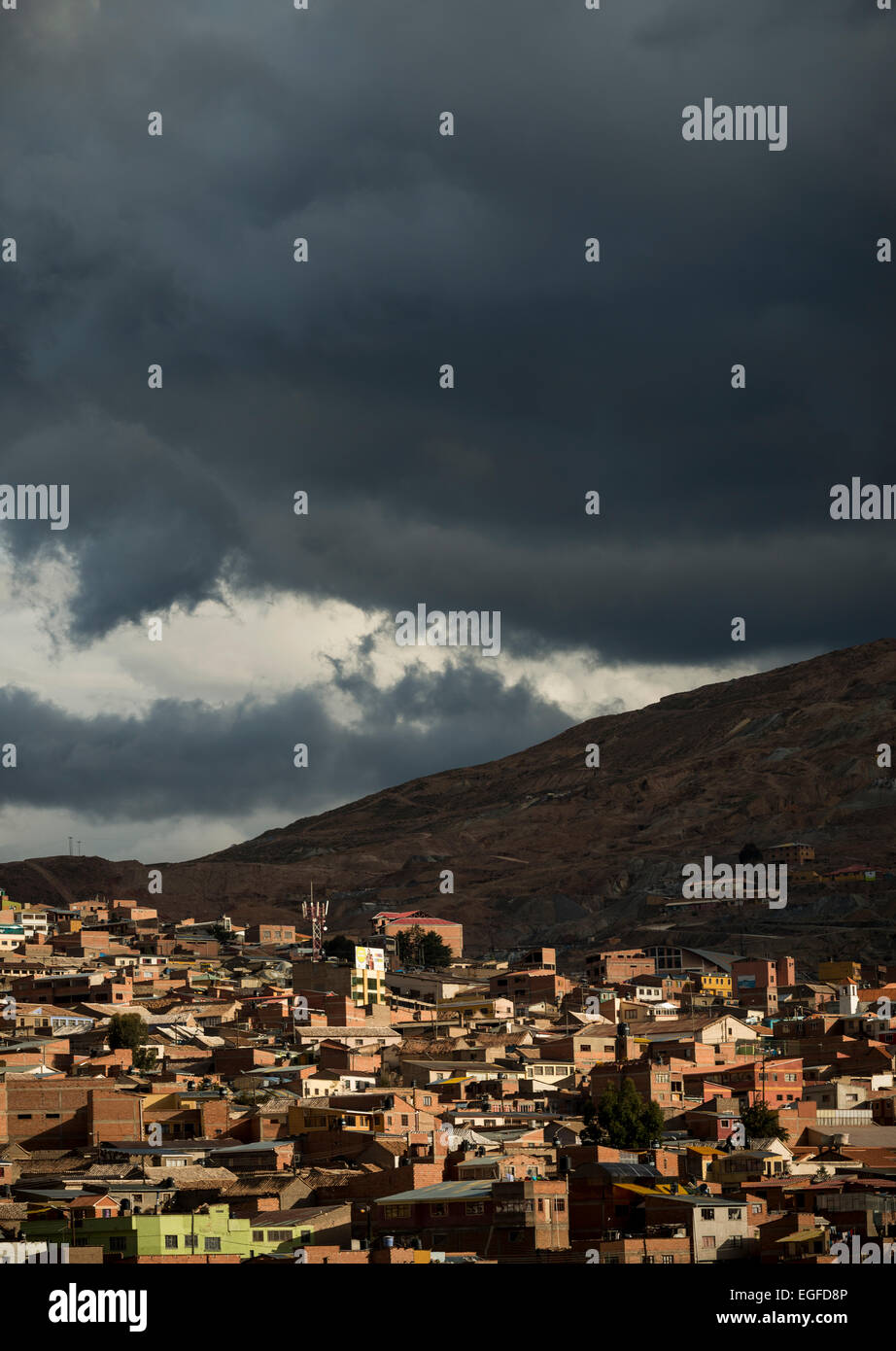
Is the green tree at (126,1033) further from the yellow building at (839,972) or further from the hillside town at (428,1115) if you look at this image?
the yellow building at (839,972)

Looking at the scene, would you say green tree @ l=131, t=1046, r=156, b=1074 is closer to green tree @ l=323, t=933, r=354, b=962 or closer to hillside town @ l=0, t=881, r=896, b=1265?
hillside town @ l=0, t=881, r=896, b=1265

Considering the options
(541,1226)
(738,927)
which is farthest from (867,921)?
(541,1226)

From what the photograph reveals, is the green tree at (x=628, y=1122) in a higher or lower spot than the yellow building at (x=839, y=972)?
lower

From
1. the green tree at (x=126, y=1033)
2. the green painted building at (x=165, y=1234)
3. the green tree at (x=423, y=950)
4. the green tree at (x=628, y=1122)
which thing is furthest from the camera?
the green tree at (x=423, y=950)

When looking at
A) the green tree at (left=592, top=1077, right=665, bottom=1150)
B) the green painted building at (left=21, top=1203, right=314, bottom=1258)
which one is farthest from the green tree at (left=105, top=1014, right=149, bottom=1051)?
the green painted building at (left=21, top=1203, right=314, bottom=1258)

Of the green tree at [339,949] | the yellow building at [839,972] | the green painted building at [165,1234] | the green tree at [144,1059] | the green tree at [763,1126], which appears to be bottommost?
the green painted building at [165,1234]

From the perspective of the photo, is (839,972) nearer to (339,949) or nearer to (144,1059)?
(339,949)

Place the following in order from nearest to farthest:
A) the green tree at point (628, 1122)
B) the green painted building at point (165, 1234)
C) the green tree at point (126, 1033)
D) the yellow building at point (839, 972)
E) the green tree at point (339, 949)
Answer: the green painted building at point (165, 1234) < the green tree at point (628, 1122) < the green tree at point (126, 1033) < the green tree at point (339, 949) < the yellow building at point (839, 972)

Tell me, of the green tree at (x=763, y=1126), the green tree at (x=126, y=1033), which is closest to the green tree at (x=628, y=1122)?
the green tree at (x=763, y=1126)
